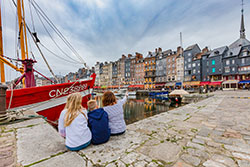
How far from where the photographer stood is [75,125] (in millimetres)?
2080

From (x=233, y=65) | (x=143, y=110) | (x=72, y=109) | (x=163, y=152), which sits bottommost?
(x=143, y=110)

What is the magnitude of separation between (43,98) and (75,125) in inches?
206

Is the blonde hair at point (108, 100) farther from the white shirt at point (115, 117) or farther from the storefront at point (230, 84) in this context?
the storefront at point (230, 84)

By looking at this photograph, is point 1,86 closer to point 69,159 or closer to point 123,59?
point 69,159

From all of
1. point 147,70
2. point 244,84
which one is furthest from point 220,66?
point 147,70

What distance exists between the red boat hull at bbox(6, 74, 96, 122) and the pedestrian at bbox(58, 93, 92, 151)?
313cm

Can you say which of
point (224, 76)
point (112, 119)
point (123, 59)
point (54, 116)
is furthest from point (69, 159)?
point (123, 59)

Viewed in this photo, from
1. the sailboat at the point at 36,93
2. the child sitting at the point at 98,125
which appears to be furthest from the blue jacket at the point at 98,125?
the sailboat at the point at 36,93

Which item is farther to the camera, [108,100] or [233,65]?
[233,65]

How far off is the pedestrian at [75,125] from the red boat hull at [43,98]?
10.3 feet

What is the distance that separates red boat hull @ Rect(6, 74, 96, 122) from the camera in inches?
203

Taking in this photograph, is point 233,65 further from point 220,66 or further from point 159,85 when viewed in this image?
point 159,85

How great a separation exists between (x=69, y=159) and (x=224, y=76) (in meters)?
44.6

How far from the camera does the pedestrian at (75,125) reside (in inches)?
81.7
